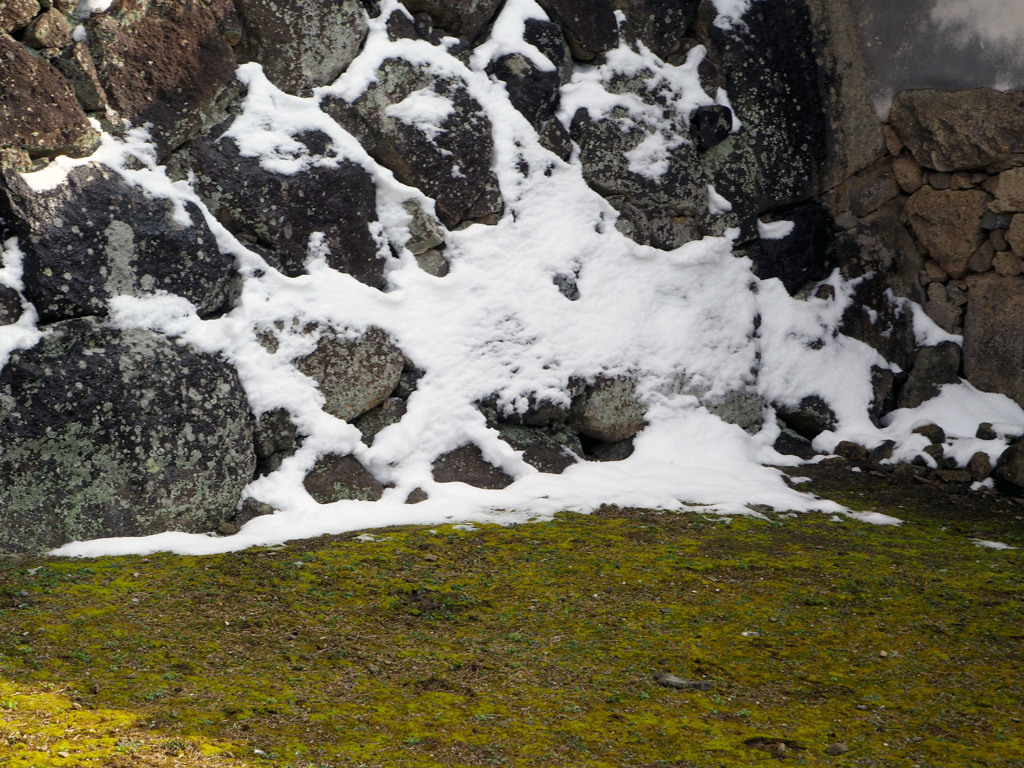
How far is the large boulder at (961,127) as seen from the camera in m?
7.50

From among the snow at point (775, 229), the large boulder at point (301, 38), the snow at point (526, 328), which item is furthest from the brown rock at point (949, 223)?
the large boulder at point (301, 38)

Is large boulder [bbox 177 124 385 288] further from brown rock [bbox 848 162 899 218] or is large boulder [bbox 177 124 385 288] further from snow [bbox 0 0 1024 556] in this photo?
brown rock [bbox 848 162 899 218]

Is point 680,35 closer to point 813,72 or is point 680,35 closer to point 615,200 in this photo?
point 813,72

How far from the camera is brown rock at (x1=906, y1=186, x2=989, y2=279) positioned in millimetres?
7734

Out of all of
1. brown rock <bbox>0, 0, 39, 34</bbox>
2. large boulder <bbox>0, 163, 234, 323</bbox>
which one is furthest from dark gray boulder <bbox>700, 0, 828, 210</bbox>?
brown rock <bbox>0, 0, 39, 34</bbox>

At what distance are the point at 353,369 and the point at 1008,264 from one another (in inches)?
212

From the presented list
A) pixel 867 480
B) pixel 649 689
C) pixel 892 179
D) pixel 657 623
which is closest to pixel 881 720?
pixel 649 689

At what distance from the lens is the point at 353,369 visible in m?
6.25

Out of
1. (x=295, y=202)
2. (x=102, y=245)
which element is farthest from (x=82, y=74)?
(x=295, y=202)

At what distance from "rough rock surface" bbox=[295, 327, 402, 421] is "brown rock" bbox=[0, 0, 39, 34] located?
2504 millimetres

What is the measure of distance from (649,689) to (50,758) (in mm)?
2039

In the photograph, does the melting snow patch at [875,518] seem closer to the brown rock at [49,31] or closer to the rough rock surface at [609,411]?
the rough rock surface at [609,411]

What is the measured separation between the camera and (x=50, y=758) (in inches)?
104

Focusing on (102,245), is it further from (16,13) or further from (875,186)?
(875,186)
